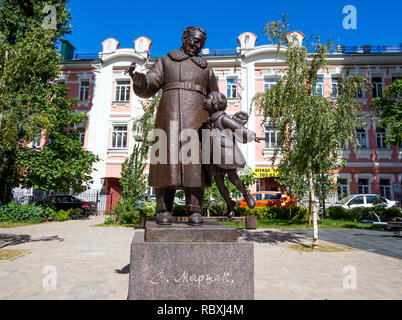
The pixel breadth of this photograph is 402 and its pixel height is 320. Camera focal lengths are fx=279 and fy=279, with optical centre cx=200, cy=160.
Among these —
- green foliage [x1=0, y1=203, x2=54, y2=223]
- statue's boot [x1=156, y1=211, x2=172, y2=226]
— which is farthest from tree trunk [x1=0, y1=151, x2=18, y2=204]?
statue's boot [x1=156, y1=211, x2=172, y2=226]

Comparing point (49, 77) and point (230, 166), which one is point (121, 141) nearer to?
point (49, 77)

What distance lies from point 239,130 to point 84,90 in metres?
22.9

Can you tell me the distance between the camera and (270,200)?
703 inches

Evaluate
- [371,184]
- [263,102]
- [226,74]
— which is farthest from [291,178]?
[226,74]

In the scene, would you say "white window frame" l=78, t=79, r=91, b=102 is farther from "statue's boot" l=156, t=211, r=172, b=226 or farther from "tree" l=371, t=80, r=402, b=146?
"statue's boot" l=156, t=211, r=172, b=226

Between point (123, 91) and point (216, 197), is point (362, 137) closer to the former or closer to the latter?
point (216, 197)

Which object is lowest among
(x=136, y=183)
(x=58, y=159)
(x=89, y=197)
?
(x=89, y=197)

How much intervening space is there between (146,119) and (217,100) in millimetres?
10328

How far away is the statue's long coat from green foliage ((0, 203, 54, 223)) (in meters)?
14.2

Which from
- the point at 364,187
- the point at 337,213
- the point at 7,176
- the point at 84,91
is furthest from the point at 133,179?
the point at 364,187

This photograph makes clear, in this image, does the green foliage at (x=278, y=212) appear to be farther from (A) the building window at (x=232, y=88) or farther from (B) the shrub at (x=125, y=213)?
(A) the building window at (x=232, y=88)

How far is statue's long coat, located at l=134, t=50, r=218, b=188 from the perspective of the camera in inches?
121

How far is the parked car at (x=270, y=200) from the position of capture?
17188mm
